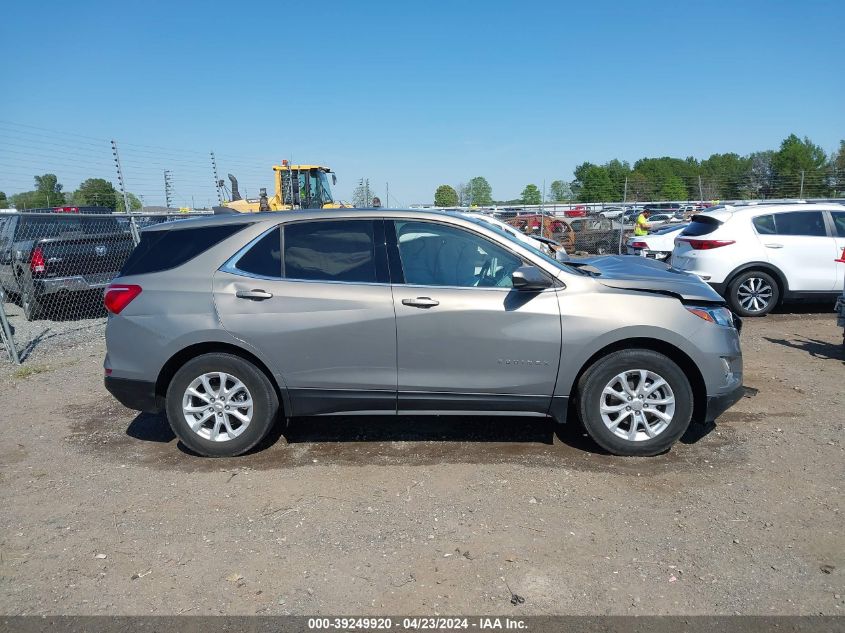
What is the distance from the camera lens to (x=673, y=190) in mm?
38219

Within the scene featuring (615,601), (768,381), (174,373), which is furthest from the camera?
(768,381)

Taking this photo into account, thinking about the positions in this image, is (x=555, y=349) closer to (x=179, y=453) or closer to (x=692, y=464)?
(x=692, y=464)

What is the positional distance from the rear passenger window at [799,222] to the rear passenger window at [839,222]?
7.4 inches

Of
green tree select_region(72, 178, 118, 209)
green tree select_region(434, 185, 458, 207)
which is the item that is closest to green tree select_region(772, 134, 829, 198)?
green tree select_region(434, 185, 458, 207)

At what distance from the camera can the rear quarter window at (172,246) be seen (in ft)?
15.5

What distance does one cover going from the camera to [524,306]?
4398mm

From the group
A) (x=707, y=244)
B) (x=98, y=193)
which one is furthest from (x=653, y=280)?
(x=98, y=193)

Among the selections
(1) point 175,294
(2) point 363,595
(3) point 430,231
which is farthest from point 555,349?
(1) point 175,294

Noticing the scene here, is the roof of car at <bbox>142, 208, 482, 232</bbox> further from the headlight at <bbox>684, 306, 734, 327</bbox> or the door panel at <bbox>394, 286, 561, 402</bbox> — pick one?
the headlight at <bbox>684, 306, 734, 327</bbox>

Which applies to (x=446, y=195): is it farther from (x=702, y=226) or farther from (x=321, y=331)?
(x=321, y=331)

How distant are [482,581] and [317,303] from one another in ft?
7.23

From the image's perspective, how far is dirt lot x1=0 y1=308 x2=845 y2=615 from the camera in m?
3.08

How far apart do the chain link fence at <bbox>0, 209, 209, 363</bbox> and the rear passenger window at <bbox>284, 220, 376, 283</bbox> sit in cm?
562

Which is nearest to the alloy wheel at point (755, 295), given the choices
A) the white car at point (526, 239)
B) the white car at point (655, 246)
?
the white car at point (526, 239)
